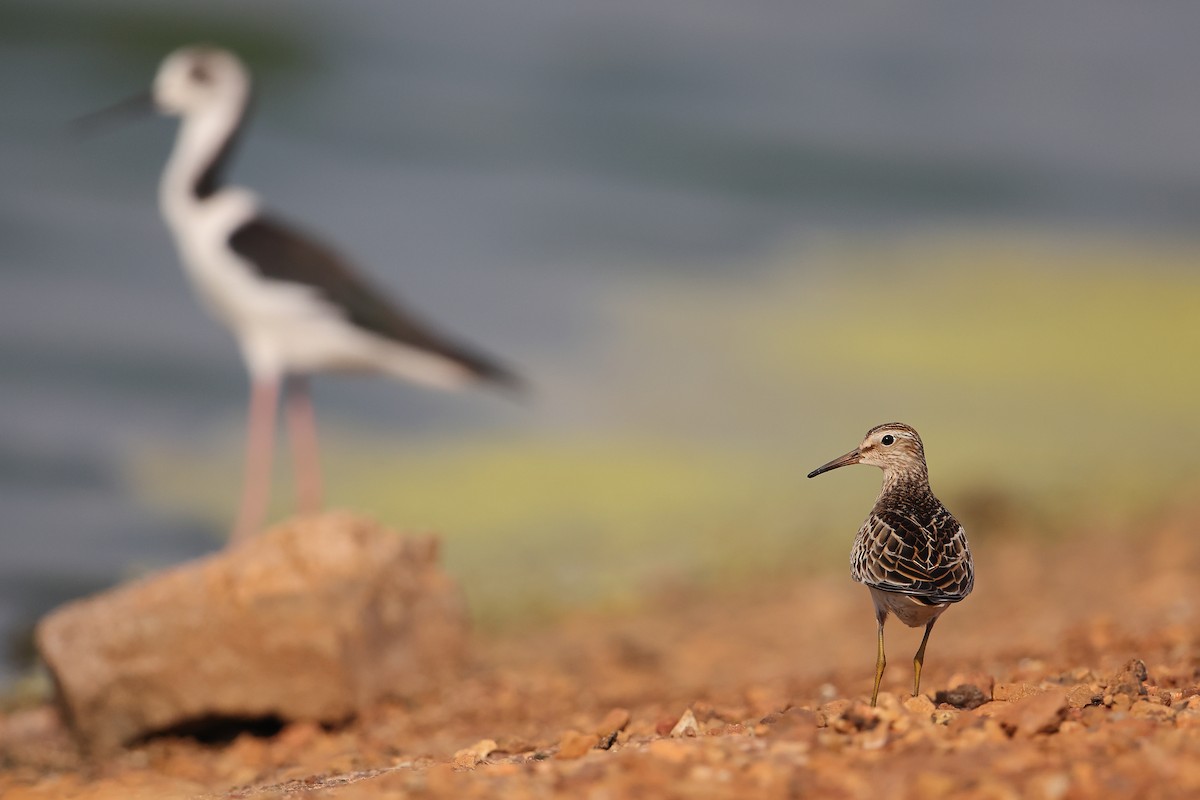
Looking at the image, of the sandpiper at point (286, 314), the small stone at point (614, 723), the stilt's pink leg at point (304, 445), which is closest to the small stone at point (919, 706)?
the small stone at point (614, 723)

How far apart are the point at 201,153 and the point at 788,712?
21.1ft

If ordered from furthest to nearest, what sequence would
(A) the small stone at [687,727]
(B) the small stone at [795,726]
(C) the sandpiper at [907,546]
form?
(A) the small stone at [687,727]
(C) the sandpiper at [907,546]
(B) the small stone at [795,726]

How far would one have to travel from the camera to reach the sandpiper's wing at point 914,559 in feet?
11.7

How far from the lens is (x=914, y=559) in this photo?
11.8 feet

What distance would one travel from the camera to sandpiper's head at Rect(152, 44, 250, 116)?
30.8 ft

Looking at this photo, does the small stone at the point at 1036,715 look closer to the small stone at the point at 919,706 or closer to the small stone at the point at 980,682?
the small stone at the point at 919,706

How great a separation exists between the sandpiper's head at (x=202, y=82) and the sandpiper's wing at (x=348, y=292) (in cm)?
131

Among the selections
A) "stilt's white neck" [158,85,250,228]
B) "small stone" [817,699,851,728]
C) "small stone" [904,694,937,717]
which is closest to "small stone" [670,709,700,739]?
"small stone" [817,699,851,728]

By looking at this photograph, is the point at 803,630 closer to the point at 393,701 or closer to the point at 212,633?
the point at 393,701

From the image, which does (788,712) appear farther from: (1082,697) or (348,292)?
(348,292)

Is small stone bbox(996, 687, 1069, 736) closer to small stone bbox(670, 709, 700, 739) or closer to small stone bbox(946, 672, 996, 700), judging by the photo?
small stone bbox(946, 672, 996, 700)

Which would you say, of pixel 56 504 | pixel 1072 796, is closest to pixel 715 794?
pixel 1072 796

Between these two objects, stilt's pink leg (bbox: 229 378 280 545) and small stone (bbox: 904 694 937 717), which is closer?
small stone (bbox: 904 694 937 717)

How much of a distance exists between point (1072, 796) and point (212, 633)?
342cm
